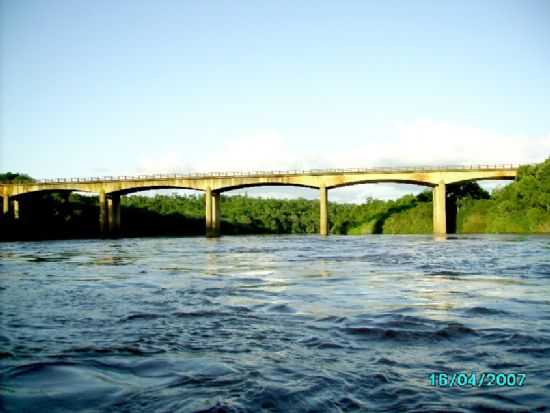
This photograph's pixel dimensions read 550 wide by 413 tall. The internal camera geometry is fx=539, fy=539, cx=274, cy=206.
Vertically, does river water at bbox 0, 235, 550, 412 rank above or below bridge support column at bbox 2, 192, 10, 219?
below

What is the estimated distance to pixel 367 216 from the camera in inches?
4390

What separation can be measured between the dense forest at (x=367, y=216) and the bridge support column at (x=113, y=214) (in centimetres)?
750

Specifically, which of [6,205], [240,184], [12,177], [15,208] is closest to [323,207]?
[240,184]

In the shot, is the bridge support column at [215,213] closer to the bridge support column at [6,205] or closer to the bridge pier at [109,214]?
the bridge pier at [109,214]

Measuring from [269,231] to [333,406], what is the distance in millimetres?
135356

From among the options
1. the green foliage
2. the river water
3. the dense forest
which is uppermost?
the green foliage

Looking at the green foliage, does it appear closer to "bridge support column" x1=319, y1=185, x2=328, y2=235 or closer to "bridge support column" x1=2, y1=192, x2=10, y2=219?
"bridge support column" x1=2, y1=192, x2=10, y2=219

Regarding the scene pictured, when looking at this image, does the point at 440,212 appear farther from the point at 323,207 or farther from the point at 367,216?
the point at 367,216

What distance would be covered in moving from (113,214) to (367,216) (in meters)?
52.6

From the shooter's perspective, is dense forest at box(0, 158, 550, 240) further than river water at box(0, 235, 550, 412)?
Yes

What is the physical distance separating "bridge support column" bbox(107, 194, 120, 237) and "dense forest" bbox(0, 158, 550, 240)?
24.6 feet

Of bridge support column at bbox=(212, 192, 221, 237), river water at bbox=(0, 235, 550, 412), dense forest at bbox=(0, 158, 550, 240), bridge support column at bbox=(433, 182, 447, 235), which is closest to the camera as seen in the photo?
river water at bbox=(0, 235, 550, 412)

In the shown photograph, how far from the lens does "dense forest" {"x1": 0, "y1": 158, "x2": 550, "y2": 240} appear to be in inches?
2477

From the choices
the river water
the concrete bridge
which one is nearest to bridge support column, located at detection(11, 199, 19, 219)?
the concrete bridge
